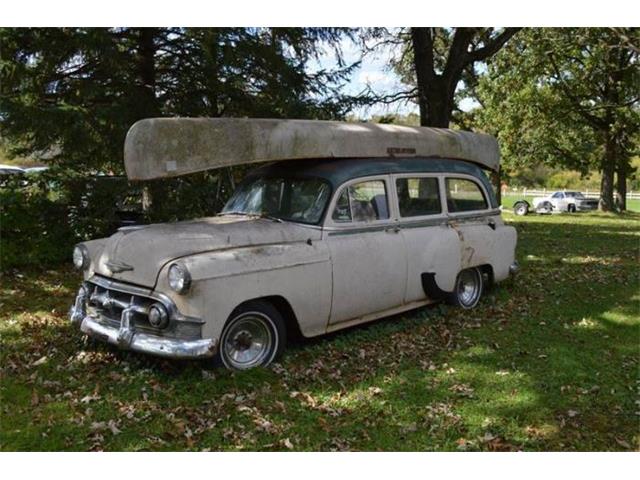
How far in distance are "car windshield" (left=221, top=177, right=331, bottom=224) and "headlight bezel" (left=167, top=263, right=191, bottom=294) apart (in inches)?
67.8

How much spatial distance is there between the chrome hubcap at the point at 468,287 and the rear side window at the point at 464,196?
37.3 inches

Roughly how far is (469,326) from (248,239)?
3.28 meters

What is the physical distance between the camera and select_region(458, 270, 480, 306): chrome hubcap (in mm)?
8258

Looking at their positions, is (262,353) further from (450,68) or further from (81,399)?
(450,68)

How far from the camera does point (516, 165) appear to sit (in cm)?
3366

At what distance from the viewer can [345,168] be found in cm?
677

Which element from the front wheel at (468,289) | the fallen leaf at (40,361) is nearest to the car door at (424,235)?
the front wheel at (468,289)

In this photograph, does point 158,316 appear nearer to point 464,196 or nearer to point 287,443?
point 287,443

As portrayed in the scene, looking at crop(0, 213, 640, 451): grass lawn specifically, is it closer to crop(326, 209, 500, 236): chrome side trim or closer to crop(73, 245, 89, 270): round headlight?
crop(73, 245, 89, 270): round headlight

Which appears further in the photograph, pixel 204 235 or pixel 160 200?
pixel 160 200

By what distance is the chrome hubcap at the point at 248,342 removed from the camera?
556 cm

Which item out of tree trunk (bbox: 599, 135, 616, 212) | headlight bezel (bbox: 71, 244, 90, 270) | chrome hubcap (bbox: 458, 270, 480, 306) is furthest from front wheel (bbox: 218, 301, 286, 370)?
tree trunk (bbox: 599, 135, 616, 212)

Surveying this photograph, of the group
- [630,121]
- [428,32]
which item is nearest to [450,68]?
[428,32]

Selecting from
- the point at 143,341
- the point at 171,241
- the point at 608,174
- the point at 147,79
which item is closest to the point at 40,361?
the point at 143,341
